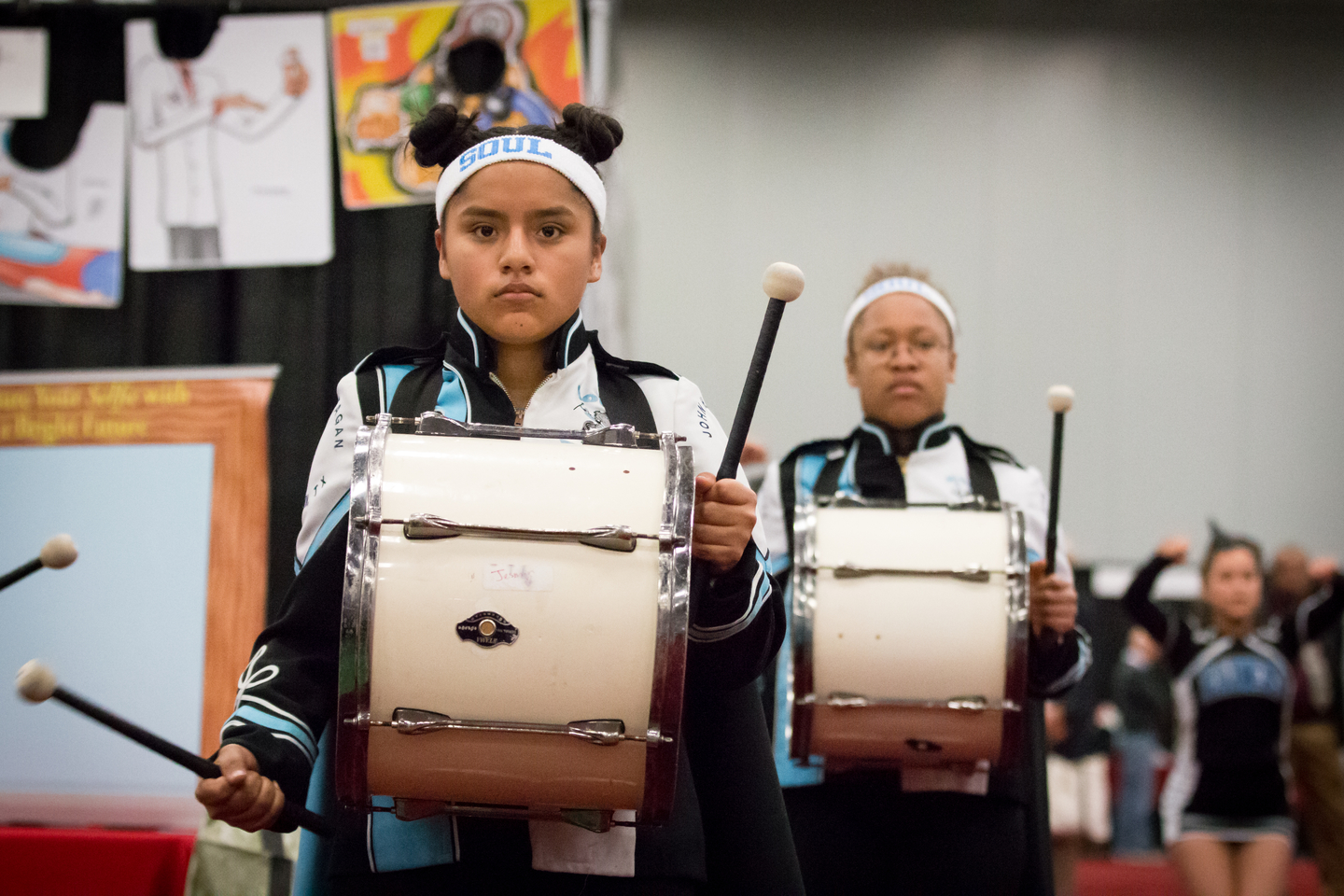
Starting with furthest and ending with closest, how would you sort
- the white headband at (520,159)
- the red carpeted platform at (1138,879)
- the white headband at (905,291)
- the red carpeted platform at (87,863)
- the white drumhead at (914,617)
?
the red carpeted platform at (1138,879)
the red carpeted platform at (87,863)
the white headband at (905,291)
the white drumhead at (914,617)
the white headband at (520,159)

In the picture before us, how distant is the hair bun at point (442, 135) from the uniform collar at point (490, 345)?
9.3 inches

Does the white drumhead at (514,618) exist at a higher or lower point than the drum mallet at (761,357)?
lower

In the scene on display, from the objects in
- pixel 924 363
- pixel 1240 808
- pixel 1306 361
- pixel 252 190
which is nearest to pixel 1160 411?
pixel 1306 361

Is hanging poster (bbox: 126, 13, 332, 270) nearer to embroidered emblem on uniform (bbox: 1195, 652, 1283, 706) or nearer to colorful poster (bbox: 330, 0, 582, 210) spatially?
colorful poster (bbox: 330, 0, 582, 210)

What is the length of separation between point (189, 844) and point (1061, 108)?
4164mm

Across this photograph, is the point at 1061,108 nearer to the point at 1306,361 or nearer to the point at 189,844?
the point at 1306,361

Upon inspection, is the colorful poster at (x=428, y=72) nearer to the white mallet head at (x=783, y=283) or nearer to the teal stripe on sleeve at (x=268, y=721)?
the white mallet head at (x=783, y=283)

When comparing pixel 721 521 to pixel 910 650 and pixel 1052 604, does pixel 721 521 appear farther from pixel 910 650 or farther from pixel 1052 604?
pixel 1052 604

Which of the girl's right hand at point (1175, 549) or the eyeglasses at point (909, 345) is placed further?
the girl's right hand at point (1175, 549)

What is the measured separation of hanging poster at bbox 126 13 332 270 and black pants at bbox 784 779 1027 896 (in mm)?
2370

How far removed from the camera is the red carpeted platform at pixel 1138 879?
4.45 meters

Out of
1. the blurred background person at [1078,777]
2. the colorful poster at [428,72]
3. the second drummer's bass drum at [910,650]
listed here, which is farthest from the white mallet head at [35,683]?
the blurred background person at [1078,777]

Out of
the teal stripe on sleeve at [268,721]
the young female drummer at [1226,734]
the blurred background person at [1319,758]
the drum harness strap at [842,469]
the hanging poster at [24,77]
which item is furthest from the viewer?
the blurred background person at [1319,758]

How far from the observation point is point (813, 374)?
4.65 m
